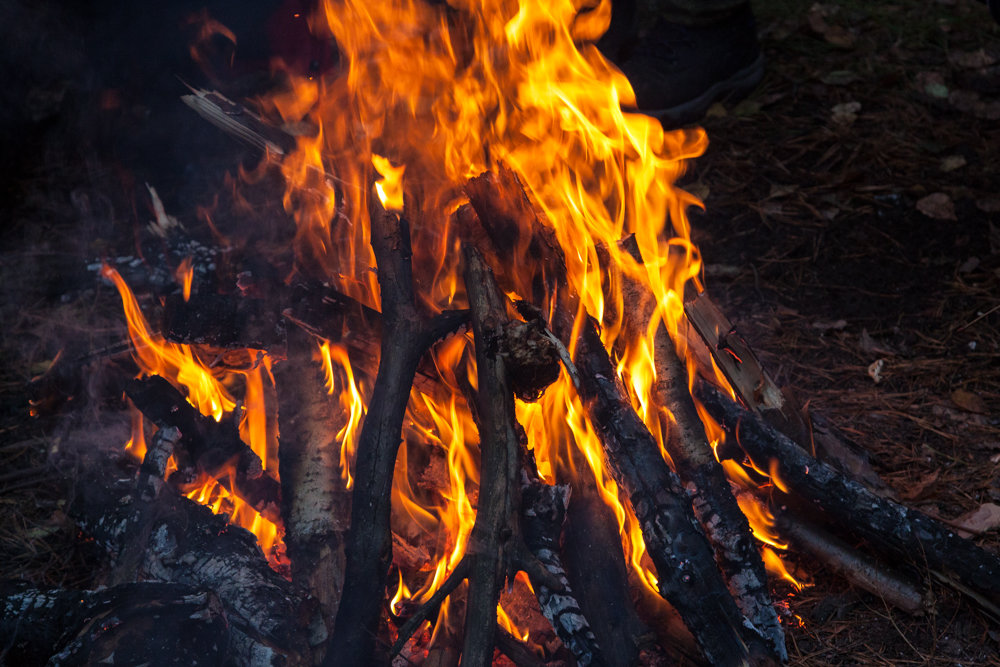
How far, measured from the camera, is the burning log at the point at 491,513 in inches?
83.3

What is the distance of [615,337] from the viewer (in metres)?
2.73

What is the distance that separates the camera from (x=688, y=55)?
17.8ft

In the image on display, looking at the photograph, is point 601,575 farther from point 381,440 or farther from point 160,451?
point 160,451

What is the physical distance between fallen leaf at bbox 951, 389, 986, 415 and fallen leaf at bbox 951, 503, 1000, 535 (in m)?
0.58

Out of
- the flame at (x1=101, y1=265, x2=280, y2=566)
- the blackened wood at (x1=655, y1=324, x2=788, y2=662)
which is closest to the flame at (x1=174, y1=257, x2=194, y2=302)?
the flame at (x1=101, y1=265, x2=280, y2=566)

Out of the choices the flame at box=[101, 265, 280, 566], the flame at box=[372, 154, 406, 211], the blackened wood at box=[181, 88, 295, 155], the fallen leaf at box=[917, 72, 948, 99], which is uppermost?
the fallen leaf at box=[917, 72, 948, 99]

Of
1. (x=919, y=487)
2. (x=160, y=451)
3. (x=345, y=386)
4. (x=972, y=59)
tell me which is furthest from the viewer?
(x=972, y=59)

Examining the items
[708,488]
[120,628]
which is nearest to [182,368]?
[120,628]

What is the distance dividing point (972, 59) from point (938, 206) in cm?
204

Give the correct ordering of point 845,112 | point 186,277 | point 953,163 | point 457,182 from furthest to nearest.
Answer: point 845,112, point 953,163, point 186,277, point 457,182

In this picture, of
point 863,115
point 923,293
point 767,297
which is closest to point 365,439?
point 767,297

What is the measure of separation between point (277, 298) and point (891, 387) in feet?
8.91

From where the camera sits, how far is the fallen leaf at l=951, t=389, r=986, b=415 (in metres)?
3.19

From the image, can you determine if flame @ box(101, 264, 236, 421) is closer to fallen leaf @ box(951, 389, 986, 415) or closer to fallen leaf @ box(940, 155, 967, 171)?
fallen leaf @ box(951, 389, 986, 415)
